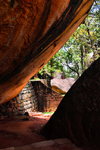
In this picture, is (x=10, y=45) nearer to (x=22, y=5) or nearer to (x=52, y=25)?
(x=22, y=5)

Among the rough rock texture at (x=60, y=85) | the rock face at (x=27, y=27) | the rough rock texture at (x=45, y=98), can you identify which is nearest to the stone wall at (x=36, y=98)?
the rough rock texture at (x=45, y=98)

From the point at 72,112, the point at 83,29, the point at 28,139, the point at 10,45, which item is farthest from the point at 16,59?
the point at 83,29

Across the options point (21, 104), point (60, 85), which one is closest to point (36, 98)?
point (21, 104)

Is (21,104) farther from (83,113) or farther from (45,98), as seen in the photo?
(83,113)

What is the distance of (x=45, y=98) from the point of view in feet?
32.7

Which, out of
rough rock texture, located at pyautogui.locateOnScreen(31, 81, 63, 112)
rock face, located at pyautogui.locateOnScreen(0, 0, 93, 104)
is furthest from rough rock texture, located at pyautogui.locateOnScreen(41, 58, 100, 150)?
rough rock texture, located at pyautogui.locateOnScreen(31, 81, 63, 112)

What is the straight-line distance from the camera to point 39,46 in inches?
140

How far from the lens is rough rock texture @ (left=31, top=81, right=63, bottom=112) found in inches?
392

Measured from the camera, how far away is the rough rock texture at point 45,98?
9953 millimetres

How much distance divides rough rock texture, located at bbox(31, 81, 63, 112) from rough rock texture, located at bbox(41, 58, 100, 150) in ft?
21.6

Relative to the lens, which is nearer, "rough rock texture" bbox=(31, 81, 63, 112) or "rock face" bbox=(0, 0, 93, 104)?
"rock face" bbox=(0, 0, 93, 104)

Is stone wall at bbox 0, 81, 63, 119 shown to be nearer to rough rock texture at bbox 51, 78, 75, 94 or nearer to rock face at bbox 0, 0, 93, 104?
rough rock texture at bbox 51, 78, 75, 94

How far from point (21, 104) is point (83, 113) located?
6.11m

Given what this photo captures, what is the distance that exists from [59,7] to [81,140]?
3060 millimetres
